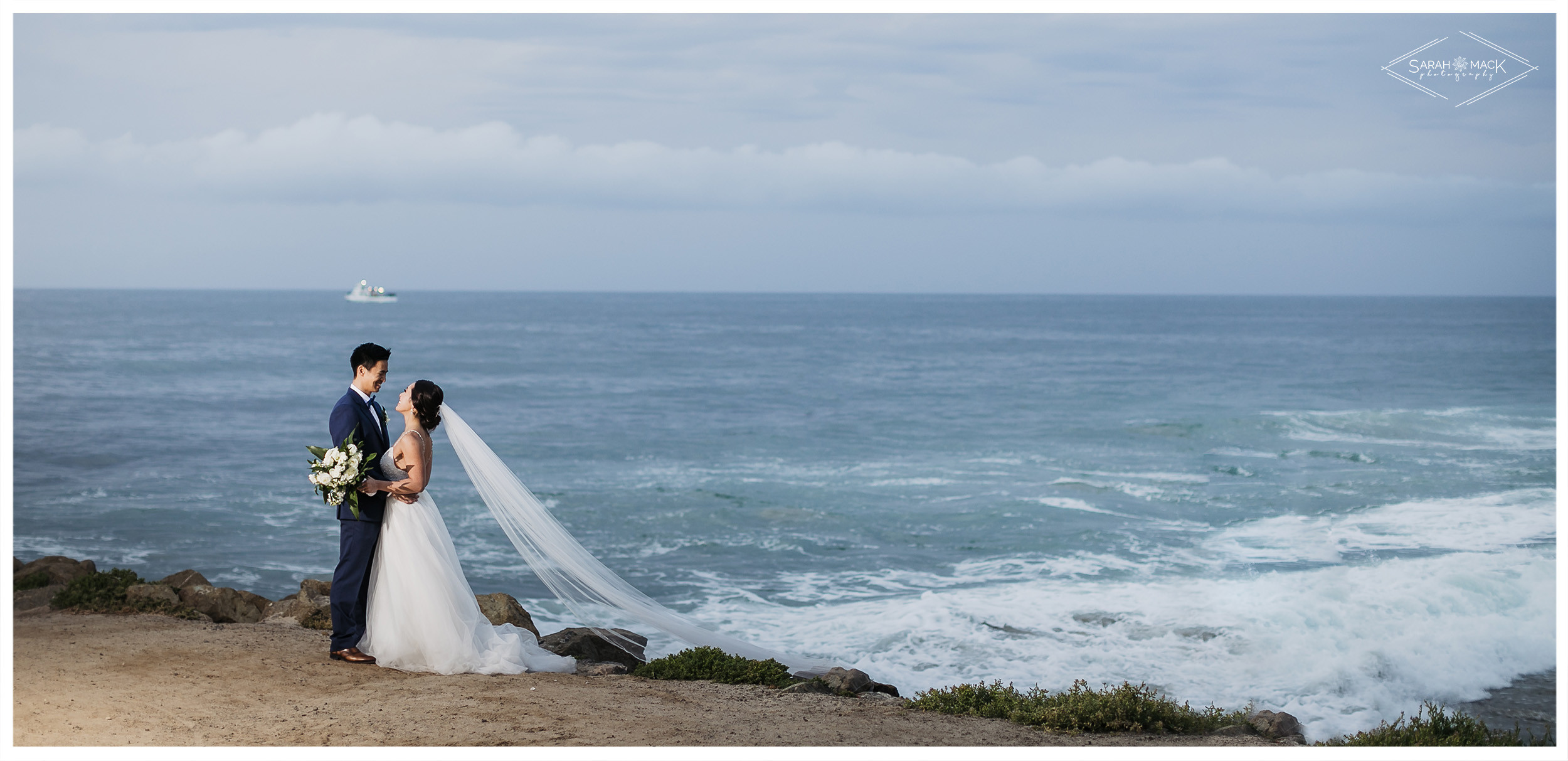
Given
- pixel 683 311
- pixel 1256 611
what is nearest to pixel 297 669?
pixel 1256 611

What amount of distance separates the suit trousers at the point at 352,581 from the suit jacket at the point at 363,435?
70 millimetres

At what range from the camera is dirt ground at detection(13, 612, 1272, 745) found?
508 cm

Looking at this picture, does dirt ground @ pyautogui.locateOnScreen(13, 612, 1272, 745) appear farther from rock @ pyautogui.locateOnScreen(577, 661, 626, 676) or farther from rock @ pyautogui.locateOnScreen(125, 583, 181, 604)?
rock @ pyautogui.locateOnScreen(125, 583, 181, 604)

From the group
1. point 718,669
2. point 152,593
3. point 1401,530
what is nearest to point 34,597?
point 152,593

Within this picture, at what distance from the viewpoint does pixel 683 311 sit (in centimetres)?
10012

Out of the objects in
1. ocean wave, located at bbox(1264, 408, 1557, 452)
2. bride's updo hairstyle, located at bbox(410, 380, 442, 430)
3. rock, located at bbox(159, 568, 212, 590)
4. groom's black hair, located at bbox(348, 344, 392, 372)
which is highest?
groom's black hair, located at bbox(348, 344, 392, 372)

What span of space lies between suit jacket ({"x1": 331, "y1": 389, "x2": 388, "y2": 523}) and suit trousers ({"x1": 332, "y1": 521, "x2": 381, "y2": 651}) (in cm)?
7

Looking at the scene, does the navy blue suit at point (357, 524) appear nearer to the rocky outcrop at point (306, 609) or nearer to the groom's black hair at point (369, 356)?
the groom's black hair at point (369, 356)

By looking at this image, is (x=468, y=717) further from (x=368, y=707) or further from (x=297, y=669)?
(x=297, y=669)

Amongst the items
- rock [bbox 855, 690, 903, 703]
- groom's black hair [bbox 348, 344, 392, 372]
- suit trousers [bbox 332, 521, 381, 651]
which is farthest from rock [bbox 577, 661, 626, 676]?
groom's black hair [bbox 348, 344, 392, 372]

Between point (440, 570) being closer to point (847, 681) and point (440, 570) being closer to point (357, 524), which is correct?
point (357, 524)

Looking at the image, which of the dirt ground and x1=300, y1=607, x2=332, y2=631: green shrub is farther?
x1=300, y1=607, x2=332, y2=631: green shrub

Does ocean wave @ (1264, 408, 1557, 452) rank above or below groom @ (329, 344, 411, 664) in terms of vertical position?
below

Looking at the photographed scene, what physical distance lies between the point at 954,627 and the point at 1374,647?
11.4 ft
